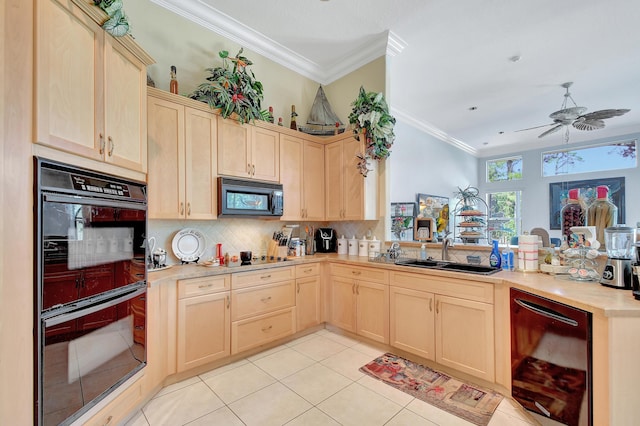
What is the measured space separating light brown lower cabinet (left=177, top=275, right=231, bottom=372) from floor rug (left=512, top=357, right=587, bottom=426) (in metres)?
2.31

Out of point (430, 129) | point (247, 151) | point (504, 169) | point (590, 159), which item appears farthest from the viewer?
point (504, 169)

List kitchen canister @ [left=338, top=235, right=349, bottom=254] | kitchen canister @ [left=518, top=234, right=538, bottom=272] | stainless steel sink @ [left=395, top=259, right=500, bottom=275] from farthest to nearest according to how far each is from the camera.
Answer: kitchen canister @ [left=338, top=235, right=349, bottom=254]
stainless steel sink @ [left=395, top=259, right=500, bottom=275]
kitchen canister @ [left=518, top=234, right=538, bottom=272]

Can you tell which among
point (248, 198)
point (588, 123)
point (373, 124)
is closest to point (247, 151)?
point (248, 198)

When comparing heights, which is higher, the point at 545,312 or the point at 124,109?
the point at 124,109

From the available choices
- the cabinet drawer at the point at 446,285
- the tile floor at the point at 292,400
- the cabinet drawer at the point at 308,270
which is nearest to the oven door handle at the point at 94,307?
the tile floor at the point at 292,400

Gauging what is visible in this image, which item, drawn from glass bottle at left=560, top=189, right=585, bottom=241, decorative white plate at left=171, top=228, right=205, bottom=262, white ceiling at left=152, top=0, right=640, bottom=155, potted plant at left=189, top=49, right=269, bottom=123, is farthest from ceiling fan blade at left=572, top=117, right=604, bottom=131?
decorative white plate at left=171, top=228, right=205, bottom=262

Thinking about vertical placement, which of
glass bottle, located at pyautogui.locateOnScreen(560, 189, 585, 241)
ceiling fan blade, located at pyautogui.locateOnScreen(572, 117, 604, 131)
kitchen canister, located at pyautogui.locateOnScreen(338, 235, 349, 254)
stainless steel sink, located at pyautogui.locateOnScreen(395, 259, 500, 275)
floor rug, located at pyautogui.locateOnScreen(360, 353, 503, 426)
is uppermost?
ceiling fan blade, located at pyautogui.locateOnScreen(572, 117, 604, 131)

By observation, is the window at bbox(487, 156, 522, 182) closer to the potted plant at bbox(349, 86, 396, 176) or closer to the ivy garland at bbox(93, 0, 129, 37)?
the potted plant at bbox(349, 86, 396, 176)

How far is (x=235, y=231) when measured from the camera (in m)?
3.13

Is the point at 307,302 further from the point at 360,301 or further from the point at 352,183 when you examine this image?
the point at 352,183

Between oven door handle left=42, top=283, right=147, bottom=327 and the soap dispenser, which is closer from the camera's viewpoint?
oven door handle left=42, top=283, right=147, bottom=327

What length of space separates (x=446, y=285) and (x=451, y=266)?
16.4 inches

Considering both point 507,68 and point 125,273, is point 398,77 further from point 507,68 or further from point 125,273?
point 125,273

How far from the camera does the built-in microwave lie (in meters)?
2.70
